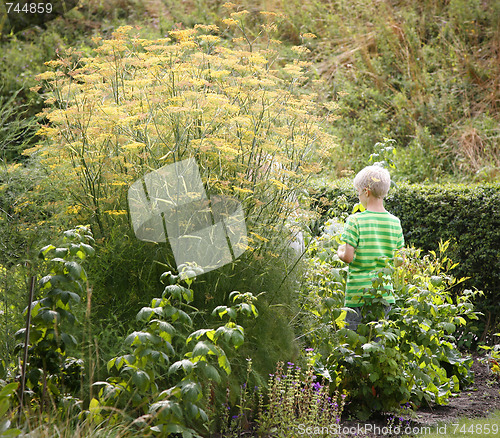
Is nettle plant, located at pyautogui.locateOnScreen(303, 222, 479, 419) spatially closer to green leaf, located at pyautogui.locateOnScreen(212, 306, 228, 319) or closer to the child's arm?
the child's arm

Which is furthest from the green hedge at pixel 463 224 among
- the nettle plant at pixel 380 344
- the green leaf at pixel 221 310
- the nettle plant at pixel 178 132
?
the green leaf at pixel 221 310

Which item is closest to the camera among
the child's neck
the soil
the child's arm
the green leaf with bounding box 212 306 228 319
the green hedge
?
the green leaf with bounding box 212 306 228 319

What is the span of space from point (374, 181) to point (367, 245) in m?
0.44

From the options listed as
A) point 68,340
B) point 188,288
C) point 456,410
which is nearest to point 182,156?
point 188,288

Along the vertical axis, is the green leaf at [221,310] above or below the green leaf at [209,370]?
above

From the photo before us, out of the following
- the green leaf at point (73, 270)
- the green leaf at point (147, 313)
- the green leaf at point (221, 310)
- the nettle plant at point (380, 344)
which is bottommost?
the nettle plant at point (380, 344)

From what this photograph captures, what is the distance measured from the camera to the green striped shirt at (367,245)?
3826 millimetres

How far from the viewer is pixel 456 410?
3.82 meters

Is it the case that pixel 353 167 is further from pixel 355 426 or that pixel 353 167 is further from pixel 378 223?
pixel 355 426

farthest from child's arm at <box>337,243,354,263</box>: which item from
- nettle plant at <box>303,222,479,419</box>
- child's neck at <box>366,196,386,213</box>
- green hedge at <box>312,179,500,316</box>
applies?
green hedge at <box>312,179,500,316</box>

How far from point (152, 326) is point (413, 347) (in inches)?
74.4

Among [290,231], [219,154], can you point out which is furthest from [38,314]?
[290,231]

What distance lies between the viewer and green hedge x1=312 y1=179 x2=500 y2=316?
5.52 meters

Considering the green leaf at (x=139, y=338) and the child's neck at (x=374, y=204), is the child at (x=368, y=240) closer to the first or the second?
the child's neck at (x=374, y=204)
